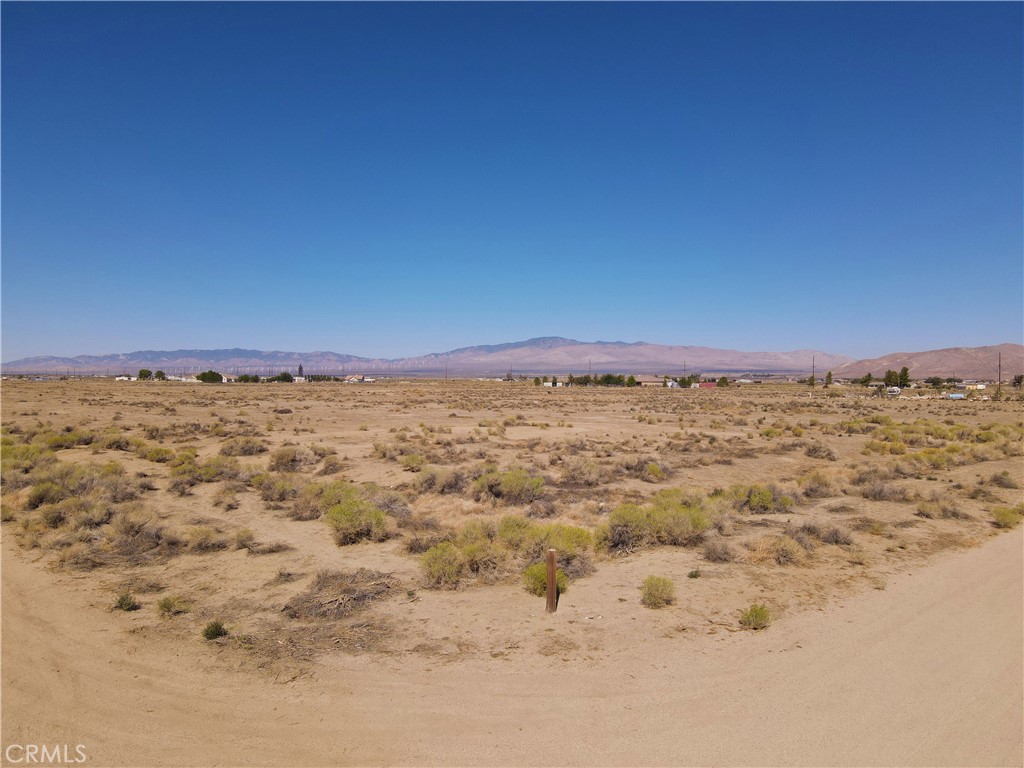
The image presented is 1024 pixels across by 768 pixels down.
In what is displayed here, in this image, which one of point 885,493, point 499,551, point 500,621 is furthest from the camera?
point 885,493

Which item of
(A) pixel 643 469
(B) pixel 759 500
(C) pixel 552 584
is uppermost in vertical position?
(C) pixel 552 584

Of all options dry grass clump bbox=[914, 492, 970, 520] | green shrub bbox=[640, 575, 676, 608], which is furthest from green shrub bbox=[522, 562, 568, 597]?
dry grass clump bbox=[914, 492, 970, 520]

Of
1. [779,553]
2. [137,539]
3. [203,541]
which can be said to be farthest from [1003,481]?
[137,539]

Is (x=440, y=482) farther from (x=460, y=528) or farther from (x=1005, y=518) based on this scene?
(x=1005, y=518)

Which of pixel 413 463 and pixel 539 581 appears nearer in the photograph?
pixel 539 581

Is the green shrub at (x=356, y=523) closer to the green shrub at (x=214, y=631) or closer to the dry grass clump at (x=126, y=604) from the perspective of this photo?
the dry grass clump at (x=126, y=604)

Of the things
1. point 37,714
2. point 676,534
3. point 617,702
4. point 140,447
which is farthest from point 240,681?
point 140,447

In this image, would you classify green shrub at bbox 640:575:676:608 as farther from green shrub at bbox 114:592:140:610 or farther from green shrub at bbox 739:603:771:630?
green shrub at bbox 114:592:140:610
